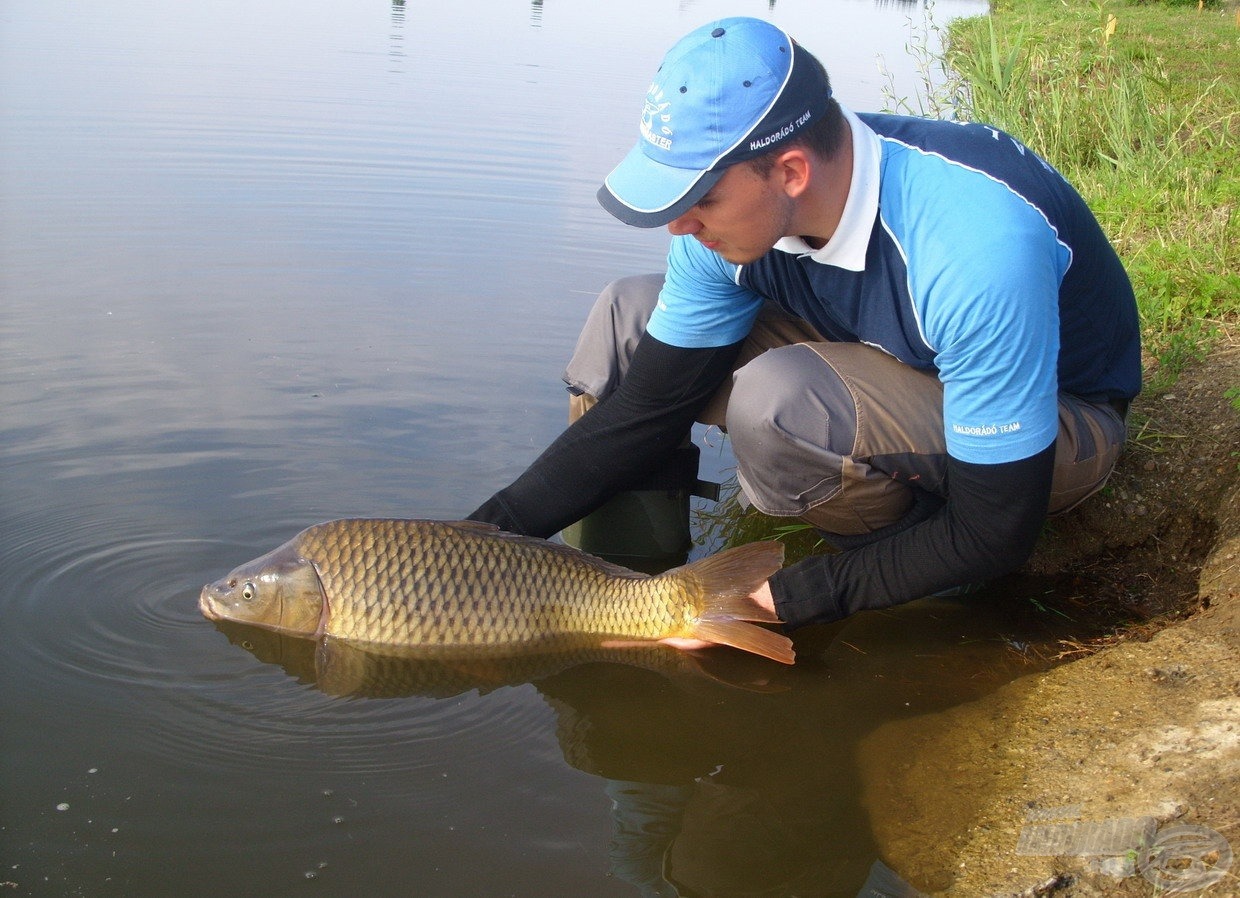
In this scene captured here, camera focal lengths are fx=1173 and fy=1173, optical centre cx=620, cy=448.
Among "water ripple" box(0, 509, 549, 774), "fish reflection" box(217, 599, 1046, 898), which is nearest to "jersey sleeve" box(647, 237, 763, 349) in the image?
"fish reflection" box(217, 599, 1046, 898)

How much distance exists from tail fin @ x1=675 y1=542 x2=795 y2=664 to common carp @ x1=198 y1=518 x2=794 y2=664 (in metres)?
0.01

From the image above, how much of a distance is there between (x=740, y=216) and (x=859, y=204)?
246 mm

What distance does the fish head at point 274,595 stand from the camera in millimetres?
2766

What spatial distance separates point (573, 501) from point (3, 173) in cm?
499

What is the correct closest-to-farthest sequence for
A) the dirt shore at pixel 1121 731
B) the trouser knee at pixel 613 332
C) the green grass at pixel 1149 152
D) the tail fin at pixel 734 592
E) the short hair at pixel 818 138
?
the dirt shore at pixel 1121 731
the short hair at pixel 818 138
the tail fin at pixel 734 592
the trouser knee at pixel 613 332
the green grass at pixel 1149 152

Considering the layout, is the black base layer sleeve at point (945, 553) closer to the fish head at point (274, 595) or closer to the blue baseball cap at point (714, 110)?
the blue baseball cap at point (714, 110)

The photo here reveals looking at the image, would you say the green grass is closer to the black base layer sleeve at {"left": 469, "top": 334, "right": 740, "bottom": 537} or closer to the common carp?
the black base layer sleeve at {"left": 469, "top": 334, "right": 740, "bottom": 537}

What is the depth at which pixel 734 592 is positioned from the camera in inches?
104

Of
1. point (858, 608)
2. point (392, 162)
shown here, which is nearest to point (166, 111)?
point (392, 162)

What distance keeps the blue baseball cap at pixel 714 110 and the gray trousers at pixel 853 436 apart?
59 cm

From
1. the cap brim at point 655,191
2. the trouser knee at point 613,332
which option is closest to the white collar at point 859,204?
the cap brim at point 655,191

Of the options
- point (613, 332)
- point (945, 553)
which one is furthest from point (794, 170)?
point (613, 332)

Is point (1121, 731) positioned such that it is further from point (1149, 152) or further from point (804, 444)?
point (1149, 152)

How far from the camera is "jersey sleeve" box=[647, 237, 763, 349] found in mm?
2725
